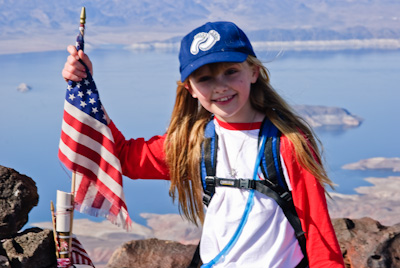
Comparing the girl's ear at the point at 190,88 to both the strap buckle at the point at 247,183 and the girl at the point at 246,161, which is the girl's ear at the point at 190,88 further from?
the strap buckle at the point at 247,183

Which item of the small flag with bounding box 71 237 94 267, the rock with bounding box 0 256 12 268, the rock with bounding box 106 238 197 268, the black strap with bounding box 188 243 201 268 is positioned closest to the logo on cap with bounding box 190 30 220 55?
the black strap with bounding box 188 243 201 268

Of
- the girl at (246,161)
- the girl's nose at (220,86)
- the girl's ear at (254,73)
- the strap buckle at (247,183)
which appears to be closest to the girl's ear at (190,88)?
the girl at (246,161)

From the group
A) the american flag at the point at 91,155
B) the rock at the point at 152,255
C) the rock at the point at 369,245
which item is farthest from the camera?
the rock at the point at 152,255

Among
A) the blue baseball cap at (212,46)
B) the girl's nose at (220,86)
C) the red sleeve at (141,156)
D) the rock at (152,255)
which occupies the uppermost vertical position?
the blue baseball cap at (212,46)

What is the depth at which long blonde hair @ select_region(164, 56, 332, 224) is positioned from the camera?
8.00 feet

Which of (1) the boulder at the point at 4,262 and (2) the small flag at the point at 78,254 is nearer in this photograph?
(2) the small flag at the point at 78,254

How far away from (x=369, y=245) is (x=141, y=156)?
213cm

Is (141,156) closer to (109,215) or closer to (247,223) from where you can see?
(109,215)

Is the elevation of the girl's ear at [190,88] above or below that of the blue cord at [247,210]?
above

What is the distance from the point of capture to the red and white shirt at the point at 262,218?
242 cm

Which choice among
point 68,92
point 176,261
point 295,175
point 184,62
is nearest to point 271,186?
point 295,175

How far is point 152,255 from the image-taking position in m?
4.44

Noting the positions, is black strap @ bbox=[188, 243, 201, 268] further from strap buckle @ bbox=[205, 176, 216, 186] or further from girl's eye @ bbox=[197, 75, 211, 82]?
girl's eye @ bbox=[197, 75, 211, 82]

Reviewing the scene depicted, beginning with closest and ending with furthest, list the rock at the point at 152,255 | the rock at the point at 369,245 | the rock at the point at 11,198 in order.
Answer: the rock at the point at 11,198 → the rock at the point at 369,245 → the rock at the point at 152,255
